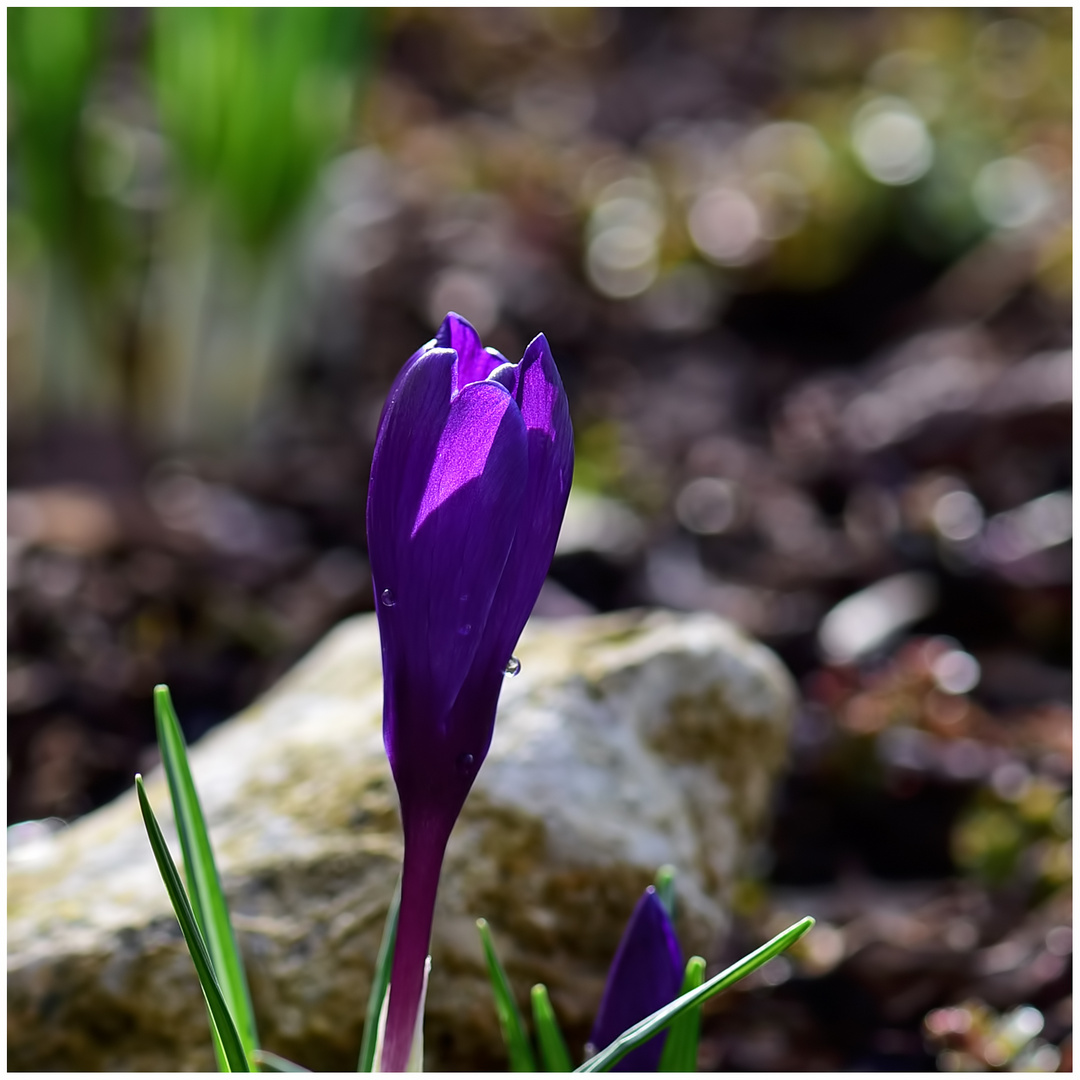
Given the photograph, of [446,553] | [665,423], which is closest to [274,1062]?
[446,553]

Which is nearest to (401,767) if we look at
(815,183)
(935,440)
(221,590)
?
(221,590)

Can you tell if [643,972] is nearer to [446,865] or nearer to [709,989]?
[709,989]

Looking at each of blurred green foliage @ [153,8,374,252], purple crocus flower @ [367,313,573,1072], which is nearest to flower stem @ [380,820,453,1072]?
purple crocus flower @ [367,313,573,1072]

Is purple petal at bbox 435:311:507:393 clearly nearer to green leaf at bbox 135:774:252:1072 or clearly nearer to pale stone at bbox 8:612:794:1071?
green leaf at bbox 135:774:252:1072

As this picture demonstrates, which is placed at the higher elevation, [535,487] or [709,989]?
[535,487]

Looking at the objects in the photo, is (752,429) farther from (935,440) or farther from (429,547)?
(429,547)
